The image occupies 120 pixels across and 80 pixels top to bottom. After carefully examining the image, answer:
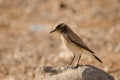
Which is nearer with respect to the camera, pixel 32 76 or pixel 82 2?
pixel 32 76

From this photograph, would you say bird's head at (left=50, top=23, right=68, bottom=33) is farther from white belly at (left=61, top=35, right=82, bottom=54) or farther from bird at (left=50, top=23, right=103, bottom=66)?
white belly at (left=61, top=35, right=82, bottom=54)

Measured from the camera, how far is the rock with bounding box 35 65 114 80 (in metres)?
10.6

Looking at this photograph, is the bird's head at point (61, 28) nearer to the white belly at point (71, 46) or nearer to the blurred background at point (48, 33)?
the white belly at point (71, 46)

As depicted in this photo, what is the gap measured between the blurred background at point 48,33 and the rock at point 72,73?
363cm

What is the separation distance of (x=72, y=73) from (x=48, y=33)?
9.32m

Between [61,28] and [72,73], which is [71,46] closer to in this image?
[61,28]

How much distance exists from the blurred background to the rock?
3.63 meters

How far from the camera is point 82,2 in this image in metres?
23.1

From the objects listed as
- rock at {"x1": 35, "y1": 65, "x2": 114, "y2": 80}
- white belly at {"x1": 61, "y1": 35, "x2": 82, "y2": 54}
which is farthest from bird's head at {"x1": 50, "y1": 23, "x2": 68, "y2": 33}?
rock at {"x1": 35, "y1": 65, "x2": 114, "y2": 80}

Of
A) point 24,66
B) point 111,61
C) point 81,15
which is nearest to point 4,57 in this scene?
point 24,66

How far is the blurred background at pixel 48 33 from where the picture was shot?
54.5ft

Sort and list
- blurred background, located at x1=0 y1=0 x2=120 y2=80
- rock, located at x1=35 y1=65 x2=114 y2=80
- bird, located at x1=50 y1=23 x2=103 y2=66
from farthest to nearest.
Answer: blurred background, located at x1=0 y1=0 x2=120 y2=80 < bird, located at x1=50 y1=23 x2=103 y2=66 < rock, located at x1=35 y1=65 x2=114 y2=80

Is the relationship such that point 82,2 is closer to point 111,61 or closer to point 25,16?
point 25,16

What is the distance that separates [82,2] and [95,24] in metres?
2.73
